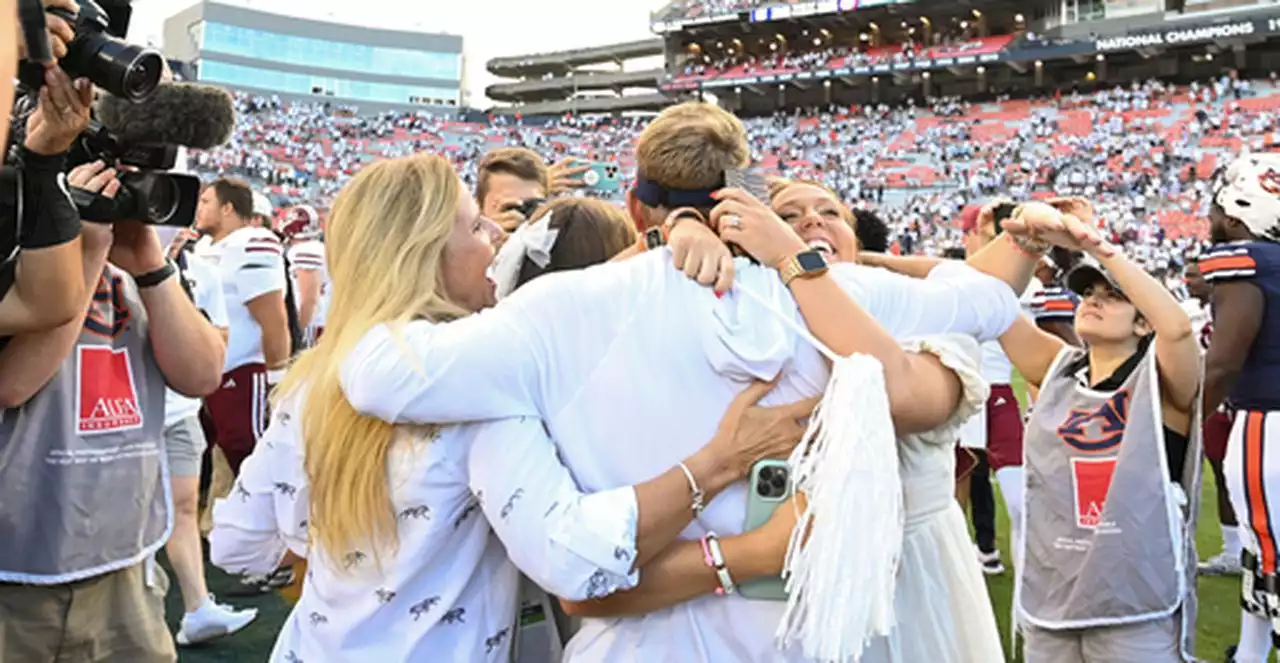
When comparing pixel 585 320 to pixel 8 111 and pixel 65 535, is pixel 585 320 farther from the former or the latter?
pixel 65 535

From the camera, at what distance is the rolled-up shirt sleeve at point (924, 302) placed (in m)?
1.47

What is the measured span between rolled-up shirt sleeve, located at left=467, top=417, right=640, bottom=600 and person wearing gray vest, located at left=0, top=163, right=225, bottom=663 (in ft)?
3.98

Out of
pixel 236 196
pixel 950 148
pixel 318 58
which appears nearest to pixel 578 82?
pixel 318 58

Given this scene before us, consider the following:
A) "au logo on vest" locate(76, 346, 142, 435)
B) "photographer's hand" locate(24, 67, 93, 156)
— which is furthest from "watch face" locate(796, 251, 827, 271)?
"au logo on vest" locate(76, 346, 142, 435)

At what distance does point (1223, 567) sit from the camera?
4906 mm

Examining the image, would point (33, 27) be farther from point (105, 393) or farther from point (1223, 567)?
point (1223, 567)

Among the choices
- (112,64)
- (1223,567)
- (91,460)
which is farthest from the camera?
(1223,567)

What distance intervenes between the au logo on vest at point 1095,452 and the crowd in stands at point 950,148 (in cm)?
2488

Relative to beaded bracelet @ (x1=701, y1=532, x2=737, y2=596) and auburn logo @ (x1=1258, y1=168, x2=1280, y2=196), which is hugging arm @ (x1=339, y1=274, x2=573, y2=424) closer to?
beaded bracelet @ (x1=701, y1=532, x2=737, y2=596)

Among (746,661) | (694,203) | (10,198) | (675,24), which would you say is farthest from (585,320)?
(675,24)

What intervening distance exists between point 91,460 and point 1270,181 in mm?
3485

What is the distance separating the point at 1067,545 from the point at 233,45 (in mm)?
74656

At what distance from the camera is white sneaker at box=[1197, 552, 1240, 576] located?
193 inches

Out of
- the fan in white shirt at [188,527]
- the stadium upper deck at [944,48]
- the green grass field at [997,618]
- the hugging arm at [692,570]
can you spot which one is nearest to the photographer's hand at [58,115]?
the hugging arm at [692,570]
